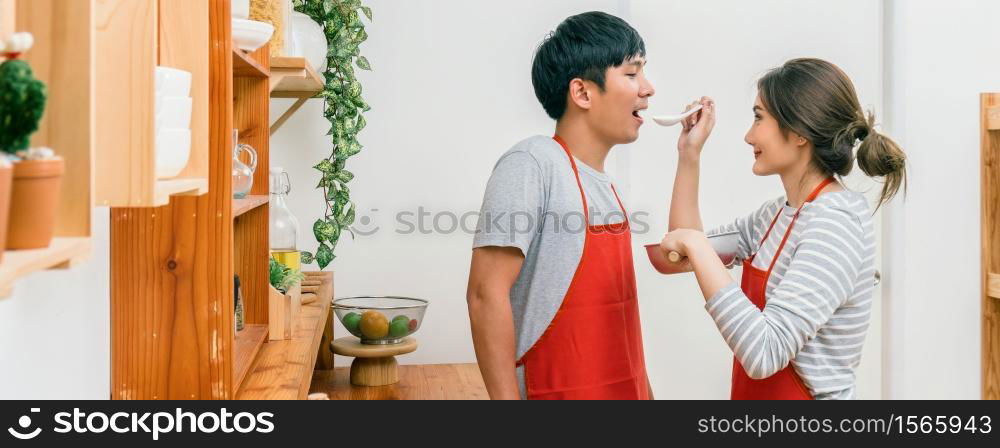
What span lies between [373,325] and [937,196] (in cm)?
196

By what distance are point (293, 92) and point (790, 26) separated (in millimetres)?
1691

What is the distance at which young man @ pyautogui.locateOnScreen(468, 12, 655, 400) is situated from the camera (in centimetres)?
146

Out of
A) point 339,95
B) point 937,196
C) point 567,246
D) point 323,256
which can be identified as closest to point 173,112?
point 567,246

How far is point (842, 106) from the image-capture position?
5.30 ft

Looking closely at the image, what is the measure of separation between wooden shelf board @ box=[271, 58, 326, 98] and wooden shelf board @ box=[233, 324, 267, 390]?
53 centimetres

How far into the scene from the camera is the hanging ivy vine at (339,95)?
7.72 feet

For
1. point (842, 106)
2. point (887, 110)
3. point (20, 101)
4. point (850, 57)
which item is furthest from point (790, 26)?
point (20, 101)

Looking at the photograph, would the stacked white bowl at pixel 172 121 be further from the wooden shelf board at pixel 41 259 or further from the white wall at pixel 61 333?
the wooden shelf board at pixel 41 259

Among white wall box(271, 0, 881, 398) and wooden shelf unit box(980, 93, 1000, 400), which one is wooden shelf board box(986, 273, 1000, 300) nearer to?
wooden shelf unit box(980, 93, 1000, 400)

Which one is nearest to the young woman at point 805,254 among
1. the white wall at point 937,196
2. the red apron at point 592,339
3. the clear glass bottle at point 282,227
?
the red apron at point 592,339

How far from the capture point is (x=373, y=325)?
232 cm

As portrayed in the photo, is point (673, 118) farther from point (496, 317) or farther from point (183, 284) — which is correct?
point (183, 284)

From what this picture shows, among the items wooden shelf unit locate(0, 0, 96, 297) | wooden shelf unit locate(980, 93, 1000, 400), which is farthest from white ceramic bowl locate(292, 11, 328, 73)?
wooden shelf unit locate(980, 93, 1000, 400)

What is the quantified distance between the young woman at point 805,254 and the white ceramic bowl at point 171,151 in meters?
0.89
